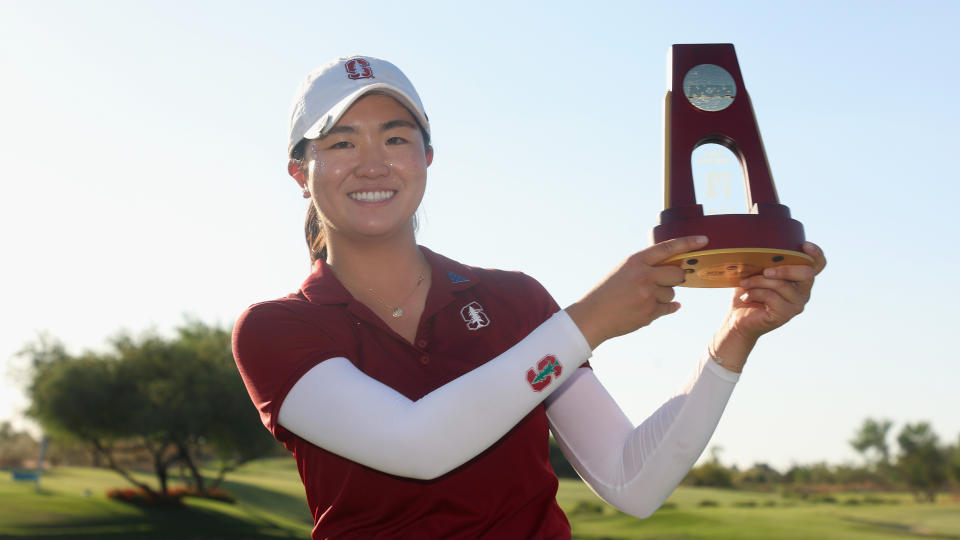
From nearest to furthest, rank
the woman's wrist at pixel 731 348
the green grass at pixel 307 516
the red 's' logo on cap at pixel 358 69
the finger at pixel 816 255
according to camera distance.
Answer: the finger at pixel 816 255 → the woman's wrist at pixel 731 348 → the red 's' logo on cap at pixel 358 69 → the green grass at pixel 307 516

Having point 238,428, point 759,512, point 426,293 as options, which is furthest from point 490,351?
point 759,512

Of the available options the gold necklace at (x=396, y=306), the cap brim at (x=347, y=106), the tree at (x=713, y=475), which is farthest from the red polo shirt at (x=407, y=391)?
the tree at (x=713, y=475)

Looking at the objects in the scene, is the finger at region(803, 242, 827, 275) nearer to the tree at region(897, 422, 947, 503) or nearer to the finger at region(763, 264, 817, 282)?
the finger at region(763, 264, 817, 282)

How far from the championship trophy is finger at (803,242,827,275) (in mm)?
21

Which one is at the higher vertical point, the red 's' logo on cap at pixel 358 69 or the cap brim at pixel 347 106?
the red 's' logo on cap at pixel 358 69

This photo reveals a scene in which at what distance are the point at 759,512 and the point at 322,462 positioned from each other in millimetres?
50753

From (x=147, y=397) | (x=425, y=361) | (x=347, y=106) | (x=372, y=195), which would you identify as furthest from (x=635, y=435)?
(x=147, y=397)

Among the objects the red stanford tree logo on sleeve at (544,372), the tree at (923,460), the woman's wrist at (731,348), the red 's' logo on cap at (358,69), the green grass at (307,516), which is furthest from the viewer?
the tree at (923,460)

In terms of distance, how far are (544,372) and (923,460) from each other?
6726cm

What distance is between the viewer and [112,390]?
40.6 m

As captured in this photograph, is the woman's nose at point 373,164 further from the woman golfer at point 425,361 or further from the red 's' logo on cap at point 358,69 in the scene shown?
the red 's' logo on cap at point 358,69

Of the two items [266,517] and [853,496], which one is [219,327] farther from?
[853,496]

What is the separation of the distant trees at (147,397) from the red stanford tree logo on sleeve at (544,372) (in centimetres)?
4049

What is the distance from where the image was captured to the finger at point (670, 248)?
2.32 meters
